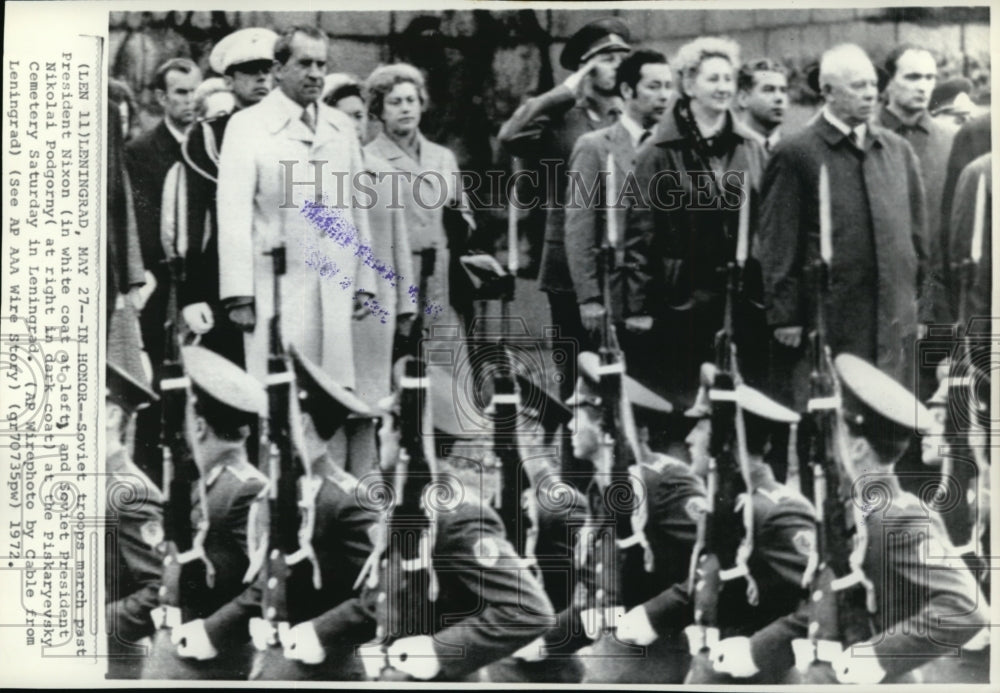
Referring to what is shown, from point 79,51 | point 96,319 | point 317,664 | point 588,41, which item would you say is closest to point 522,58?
point 588,41

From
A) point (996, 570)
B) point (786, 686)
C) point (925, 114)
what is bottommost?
point (786, 686)

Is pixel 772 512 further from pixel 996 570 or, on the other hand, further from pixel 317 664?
pixel 317 664

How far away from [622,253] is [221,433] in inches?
60.2

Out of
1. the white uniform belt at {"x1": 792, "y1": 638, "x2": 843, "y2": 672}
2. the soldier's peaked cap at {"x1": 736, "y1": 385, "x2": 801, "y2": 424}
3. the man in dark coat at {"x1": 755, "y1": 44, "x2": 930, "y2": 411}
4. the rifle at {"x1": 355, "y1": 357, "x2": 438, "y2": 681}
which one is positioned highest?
the man in dark coat at {"x1": 755, "y1": 44, "x2": 930, "y2": 411}

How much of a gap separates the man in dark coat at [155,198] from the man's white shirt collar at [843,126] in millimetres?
2202

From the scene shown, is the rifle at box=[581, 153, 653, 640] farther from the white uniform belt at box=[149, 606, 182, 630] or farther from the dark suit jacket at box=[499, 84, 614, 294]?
the white uniform belt at box=[149, 606, 182, 630]

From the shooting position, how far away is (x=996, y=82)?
3.04m

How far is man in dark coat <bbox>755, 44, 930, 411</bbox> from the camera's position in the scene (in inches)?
118

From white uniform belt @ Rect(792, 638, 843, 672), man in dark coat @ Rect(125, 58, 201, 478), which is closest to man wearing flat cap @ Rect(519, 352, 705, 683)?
white uniform belt @ Rect(792, 638, 843, 672)

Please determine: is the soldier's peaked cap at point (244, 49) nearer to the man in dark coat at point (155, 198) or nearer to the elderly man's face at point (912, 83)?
the man in dark coat at point (155, 198)

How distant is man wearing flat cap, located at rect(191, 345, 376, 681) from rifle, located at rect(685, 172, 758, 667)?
1151 mm

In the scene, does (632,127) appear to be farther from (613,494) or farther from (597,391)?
(613,494)

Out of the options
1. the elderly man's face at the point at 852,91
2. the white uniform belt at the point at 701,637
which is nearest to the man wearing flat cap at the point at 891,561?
the white uniform belt at the point at 701,637

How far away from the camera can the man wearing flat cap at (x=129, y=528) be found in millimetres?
3035
